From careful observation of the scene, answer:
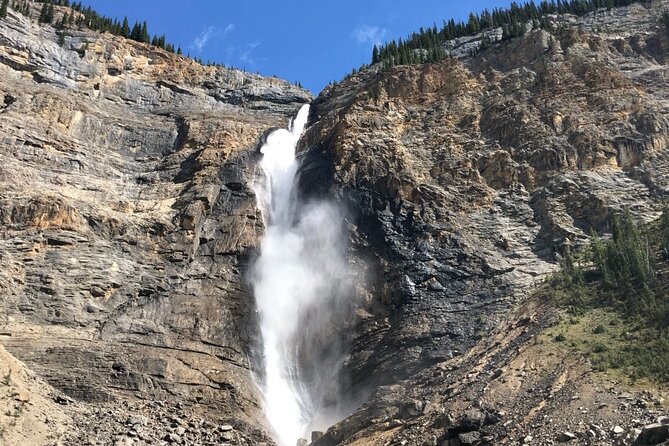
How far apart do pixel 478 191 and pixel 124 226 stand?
18.2 meters

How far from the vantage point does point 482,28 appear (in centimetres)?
5591

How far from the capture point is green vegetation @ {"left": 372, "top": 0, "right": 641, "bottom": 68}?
4881 centimetres

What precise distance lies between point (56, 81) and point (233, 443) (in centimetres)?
2928

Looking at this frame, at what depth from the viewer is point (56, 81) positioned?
41625mm

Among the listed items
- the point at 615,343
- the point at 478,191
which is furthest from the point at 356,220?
the point at 615,343

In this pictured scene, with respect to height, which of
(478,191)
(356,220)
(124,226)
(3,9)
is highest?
(3,9)

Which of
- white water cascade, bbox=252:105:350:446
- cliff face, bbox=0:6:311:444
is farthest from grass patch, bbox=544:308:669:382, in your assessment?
cliff face, bbox=0:6:311:444

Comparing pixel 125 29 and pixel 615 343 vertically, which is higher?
pixel 125 29

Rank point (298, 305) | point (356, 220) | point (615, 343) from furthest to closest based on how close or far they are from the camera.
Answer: point (356, 220)
point (298, 305)
point (615, 343)

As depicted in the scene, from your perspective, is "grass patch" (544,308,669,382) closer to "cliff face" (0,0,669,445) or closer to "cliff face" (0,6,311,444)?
"cliff face" (0,0,669,445)

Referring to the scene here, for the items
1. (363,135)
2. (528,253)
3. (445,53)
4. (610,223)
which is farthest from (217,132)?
(610,223)

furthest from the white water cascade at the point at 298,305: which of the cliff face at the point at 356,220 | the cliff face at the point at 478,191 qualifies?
the cliff face at the point at 478,191

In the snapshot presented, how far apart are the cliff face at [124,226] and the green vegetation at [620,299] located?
42.9ft

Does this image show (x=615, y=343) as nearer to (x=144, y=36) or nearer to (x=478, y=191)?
(x=478, y=191)
